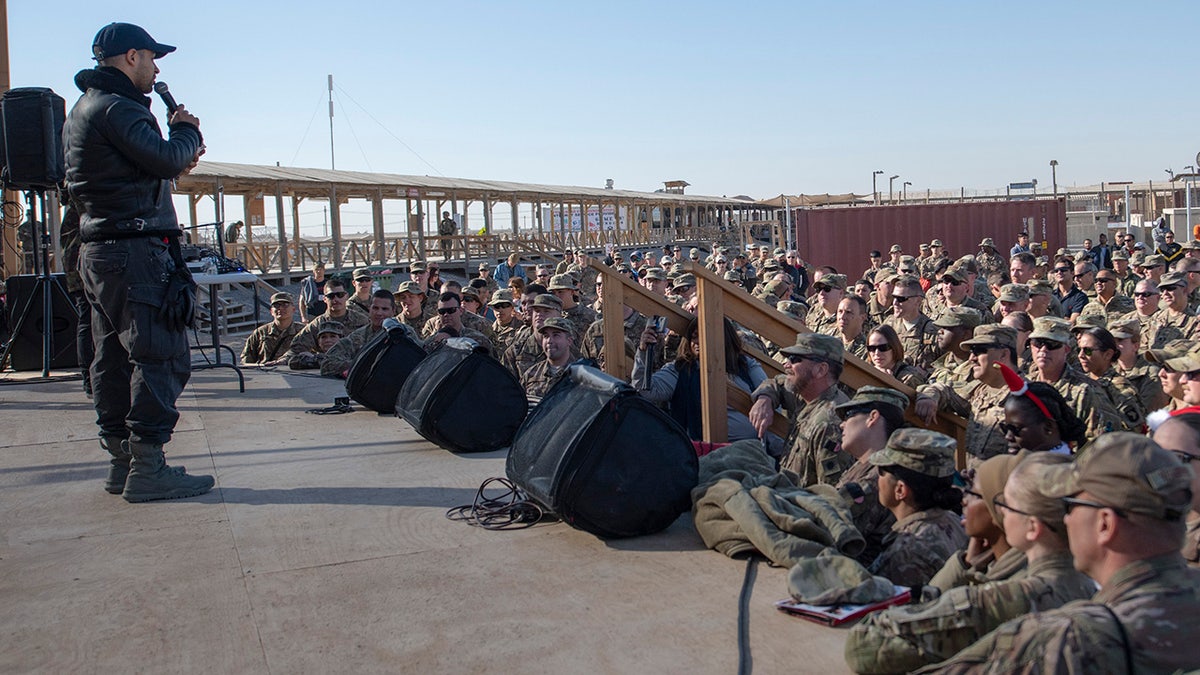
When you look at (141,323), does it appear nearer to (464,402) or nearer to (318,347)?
(464,402)

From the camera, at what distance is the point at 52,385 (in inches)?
337

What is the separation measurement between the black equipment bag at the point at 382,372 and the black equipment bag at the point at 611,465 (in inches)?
120

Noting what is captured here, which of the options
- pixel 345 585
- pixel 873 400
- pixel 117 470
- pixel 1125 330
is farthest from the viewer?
pixel 1125 330

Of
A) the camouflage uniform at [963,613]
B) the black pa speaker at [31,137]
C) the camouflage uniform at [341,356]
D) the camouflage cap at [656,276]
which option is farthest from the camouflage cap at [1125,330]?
the camouflage cap at [656,276]

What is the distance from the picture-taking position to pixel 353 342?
10.3 meters

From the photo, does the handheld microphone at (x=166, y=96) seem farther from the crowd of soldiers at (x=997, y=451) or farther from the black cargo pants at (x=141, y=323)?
the crowd of soldiers at (x=997, y=451)

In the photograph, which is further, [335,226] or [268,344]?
[335,226]

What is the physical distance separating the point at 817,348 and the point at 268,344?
26.9 ft

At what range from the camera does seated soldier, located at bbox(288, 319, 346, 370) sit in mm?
10820

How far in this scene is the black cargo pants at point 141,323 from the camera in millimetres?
4848

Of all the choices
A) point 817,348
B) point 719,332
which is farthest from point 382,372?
point 817,348

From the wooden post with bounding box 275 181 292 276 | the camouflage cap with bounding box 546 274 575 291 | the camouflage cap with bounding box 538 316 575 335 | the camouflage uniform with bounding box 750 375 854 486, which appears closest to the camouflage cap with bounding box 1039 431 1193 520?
the camouflage uniform with bounding box 750 375 854 486

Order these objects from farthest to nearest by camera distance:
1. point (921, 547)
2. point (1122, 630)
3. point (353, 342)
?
point (353, 342) → point (921, 547) → point (1122, 630)

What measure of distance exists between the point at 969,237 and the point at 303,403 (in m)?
22.2
